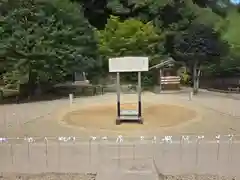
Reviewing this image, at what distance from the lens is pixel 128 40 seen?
1741cm

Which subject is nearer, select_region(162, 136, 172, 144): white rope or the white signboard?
select_region(162, 136, 172, 144): white rope

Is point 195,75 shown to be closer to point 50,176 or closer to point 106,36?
point 106,36

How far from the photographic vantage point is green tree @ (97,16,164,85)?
17.5 metres

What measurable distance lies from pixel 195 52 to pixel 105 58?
455 cm

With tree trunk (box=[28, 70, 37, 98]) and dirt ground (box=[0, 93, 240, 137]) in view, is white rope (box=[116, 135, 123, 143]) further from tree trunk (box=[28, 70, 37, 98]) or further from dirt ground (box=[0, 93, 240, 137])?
tree trunk (box=[28, 70, 37, 98])

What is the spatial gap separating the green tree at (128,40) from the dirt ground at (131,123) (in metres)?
4.83

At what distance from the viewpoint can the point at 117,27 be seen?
724 inches

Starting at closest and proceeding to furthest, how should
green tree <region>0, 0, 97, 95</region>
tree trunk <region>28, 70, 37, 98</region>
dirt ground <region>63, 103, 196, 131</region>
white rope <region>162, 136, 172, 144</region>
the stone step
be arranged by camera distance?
the stone step, white rope <region>162, 136, 172, 144</region>, dirt ground <region>63, 103, 196, 131</region>, green tree <region>0, 0, 97, 95</region>, tree trunk <region>28, 70, 37, 98</region>

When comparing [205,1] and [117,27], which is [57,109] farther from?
[205,1]

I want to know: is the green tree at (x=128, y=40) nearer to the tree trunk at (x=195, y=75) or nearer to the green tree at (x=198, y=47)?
the green tree at (x=198, y=47)

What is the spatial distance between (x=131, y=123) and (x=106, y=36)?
8.60 metres

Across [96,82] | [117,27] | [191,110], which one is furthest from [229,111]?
[96,82]

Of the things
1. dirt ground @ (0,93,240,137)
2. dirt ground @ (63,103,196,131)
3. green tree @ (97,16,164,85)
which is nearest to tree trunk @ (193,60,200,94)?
green tree @ (97,16,164,85)

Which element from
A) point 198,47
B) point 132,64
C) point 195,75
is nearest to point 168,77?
point 195,75
